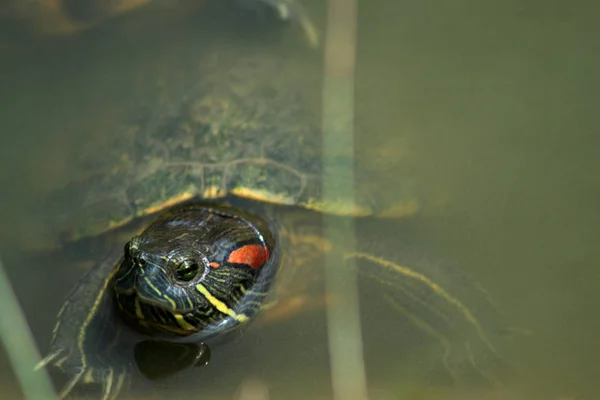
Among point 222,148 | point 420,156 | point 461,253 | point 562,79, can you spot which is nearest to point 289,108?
point 222,148

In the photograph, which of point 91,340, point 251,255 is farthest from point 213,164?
point 91,340

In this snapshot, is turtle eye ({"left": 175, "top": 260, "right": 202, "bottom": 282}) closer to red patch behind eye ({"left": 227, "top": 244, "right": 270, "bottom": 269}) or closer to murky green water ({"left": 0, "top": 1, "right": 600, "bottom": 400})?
red patch behind eye ({"left": 227, "top": 244, "right": 270, "bottom": 269})

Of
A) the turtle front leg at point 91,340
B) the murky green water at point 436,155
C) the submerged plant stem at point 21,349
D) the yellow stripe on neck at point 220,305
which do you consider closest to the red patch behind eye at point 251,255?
the yellow stripe on neck at point 220,305

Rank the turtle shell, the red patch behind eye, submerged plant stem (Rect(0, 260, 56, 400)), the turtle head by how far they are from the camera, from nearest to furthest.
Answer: submerged plant stem (Rect(0, 260, 56, 400)), the turtle head, the red patch behind eye, the turtle shell

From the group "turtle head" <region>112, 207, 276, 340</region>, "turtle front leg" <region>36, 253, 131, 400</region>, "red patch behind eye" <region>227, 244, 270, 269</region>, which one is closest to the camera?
"turtle head" <region>112, 207, 276, 340</region>

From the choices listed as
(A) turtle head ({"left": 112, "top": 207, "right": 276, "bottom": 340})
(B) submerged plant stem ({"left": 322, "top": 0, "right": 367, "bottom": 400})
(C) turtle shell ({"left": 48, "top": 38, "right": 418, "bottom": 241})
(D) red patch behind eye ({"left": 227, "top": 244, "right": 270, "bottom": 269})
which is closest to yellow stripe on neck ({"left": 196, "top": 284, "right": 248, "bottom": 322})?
(A) turtle head ({"left": 112, "top": 207, "right": 276, "bottom": 340})

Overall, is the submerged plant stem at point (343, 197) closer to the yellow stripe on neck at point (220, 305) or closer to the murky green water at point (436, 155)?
the murky green water at point (436, 155)
